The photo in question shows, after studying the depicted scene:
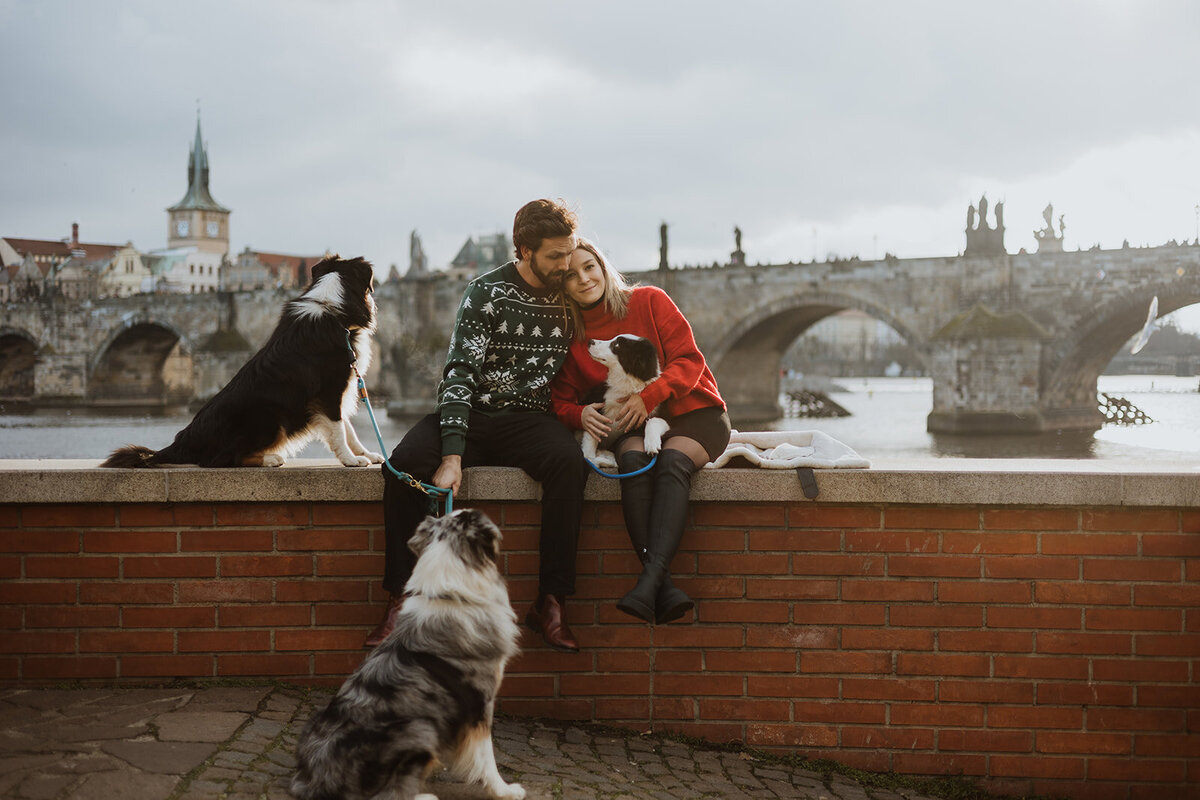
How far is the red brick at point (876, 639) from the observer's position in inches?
131

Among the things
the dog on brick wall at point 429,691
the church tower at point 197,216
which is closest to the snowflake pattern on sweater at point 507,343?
the dog on brick wall at point 429,691

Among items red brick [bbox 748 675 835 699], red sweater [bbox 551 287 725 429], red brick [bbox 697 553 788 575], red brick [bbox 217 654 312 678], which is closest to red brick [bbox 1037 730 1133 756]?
red brick [bbox 748 675 835 699]

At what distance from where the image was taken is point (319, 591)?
3328 mm

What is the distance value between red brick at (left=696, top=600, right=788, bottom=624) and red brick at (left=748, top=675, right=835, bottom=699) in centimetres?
18

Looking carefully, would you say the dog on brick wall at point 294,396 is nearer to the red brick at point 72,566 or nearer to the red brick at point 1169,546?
the red brick at point 72,566

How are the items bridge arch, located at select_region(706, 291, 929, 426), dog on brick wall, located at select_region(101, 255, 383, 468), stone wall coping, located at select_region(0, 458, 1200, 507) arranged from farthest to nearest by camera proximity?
bridge arch, located at select_region(706, 291, 929, 426), dog on brick wall, located at select_region(101, 255, 383, 468), stone wall coping, located at select_region(0, 458, 1200, 507)

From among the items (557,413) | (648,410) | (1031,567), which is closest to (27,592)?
(557,413)

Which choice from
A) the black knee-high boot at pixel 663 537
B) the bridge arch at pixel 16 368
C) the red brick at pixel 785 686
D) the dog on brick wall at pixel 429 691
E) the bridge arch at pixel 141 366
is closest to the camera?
the dog on brick wall at pixel 429 691

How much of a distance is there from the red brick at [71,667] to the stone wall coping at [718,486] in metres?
0.47

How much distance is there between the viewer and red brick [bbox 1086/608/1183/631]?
10.7 feet

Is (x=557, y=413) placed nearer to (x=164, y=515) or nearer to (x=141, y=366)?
(x=164, y=515)

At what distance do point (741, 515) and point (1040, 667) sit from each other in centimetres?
100

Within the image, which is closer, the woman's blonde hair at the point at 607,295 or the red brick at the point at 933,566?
the red brick at the point at 933,566

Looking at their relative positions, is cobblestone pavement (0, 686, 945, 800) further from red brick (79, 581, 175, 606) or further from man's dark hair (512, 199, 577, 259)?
man's dark hair (512, 199, 577, 259)
